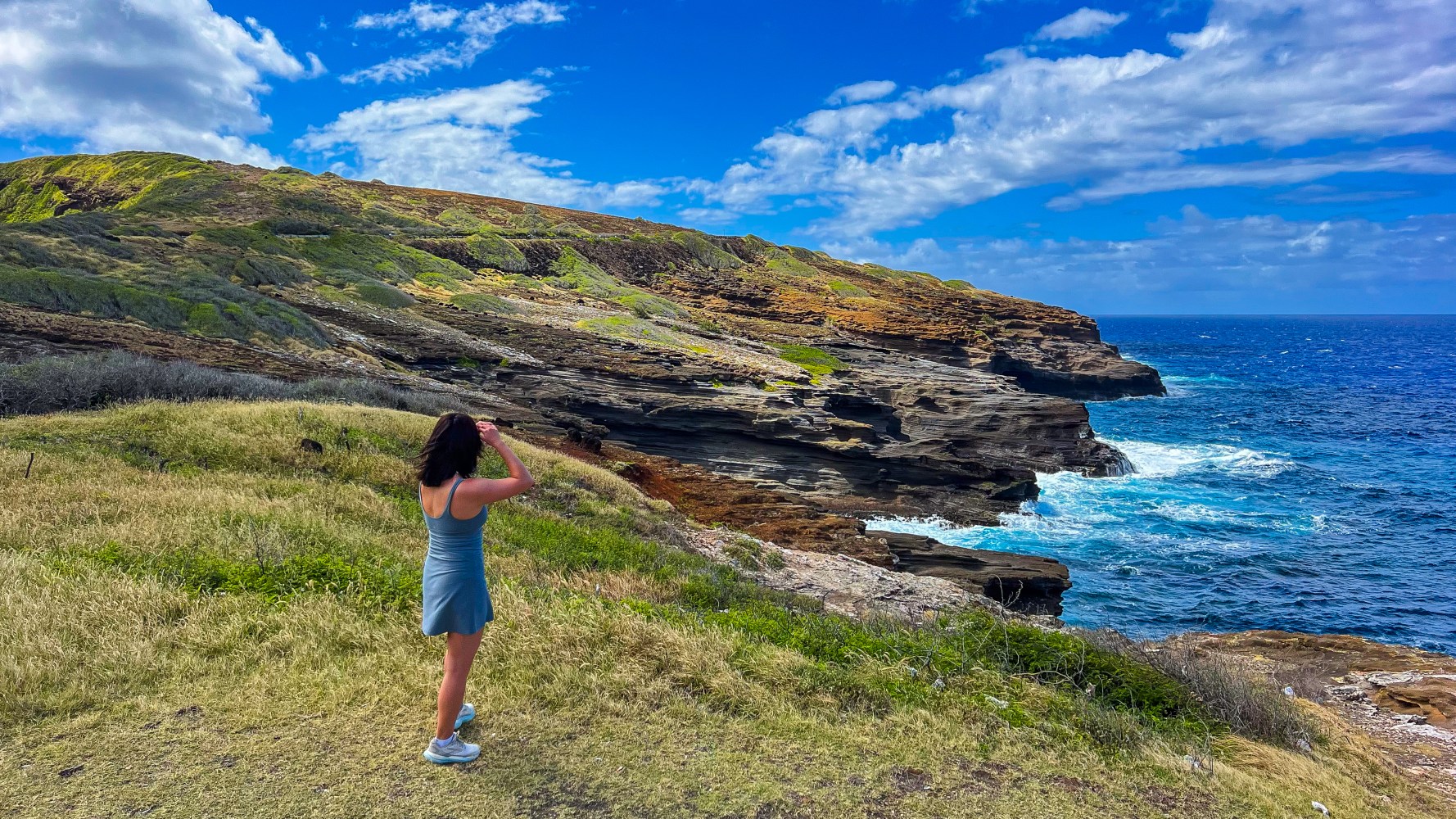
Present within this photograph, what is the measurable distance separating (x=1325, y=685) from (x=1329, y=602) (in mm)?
12369

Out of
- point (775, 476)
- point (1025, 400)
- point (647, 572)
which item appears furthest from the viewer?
point (1025, 400)

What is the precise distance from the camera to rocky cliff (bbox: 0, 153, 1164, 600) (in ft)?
79.4

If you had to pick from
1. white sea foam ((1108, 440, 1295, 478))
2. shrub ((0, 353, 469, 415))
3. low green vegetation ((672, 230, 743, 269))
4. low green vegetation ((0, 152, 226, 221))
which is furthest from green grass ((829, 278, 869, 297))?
shrub ((0, 353, 469, 415))

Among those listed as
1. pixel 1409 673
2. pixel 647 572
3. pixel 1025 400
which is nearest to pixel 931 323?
pixel 1025 400

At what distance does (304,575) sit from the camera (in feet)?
25.4

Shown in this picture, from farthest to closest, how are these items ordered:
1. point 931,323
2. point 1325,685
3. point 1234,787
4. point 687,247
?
1. point 687,247
2. point 931,323
3. point 1325,685
4. point 1234,787

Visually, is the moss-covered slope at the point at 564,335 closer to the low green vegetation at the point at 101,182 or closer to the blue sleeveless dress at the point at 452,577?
the low green vegetation at the point at 101,182

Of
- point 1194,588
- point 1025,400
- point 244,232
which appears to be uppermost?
point 244,232

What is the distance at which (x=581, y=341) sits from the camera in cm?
3691

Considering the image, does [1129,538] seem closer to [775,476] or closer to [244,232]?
[775,476]

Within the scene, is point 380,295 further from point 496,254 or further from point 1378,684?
point 1378,684

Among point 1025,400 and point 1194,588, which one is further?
point 1025,400

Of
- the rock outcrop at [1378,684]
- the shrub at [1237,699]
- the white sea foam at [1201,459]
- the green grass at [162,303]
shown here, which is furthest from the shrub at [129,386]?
the white sea foam at [1201,459]

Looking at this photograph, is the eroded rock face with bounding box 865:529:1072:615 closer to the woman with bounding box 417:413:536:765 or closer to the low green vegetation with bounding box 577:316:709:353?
the woman with bounding box 417:413:536:765
